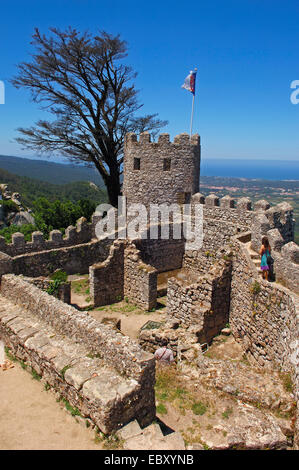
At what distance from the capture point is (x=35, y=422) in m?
4.55

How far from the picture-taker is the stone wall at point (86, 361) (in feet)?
14.2

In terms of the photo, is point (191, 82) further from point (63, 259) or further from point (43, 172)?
point (43, 172)

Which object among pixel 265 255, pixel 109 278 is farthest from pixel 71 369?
Result: pixel 109 278

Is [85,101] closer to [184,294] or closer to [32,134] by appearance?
[32,134]

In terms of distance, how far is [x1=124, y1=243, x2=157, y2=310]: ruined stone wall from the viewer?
432 inches

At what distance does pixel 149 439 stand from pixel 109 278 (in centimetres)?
780

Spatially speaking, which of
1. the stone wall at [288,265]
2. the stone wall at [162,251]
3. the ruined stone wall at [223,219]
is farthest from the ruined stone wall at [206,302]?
the stone wall at [162,251]

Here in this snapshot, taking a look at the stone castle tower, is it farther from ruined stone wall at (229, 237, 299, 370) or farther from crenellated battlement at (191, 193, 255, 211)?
ruined stone wall at (229, 237, 299, 370)

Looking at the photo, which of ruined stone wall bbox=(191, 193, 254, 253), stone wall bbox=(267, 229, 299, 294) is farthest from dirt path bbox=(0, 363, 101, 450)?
ruined stone wall bbox=(191, 193, 254, 253)

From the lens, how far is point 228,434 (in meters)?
4.47

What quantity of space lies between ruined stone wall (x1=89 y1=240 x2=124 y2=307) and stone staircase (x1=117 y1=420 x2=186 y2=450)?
7.25 m
